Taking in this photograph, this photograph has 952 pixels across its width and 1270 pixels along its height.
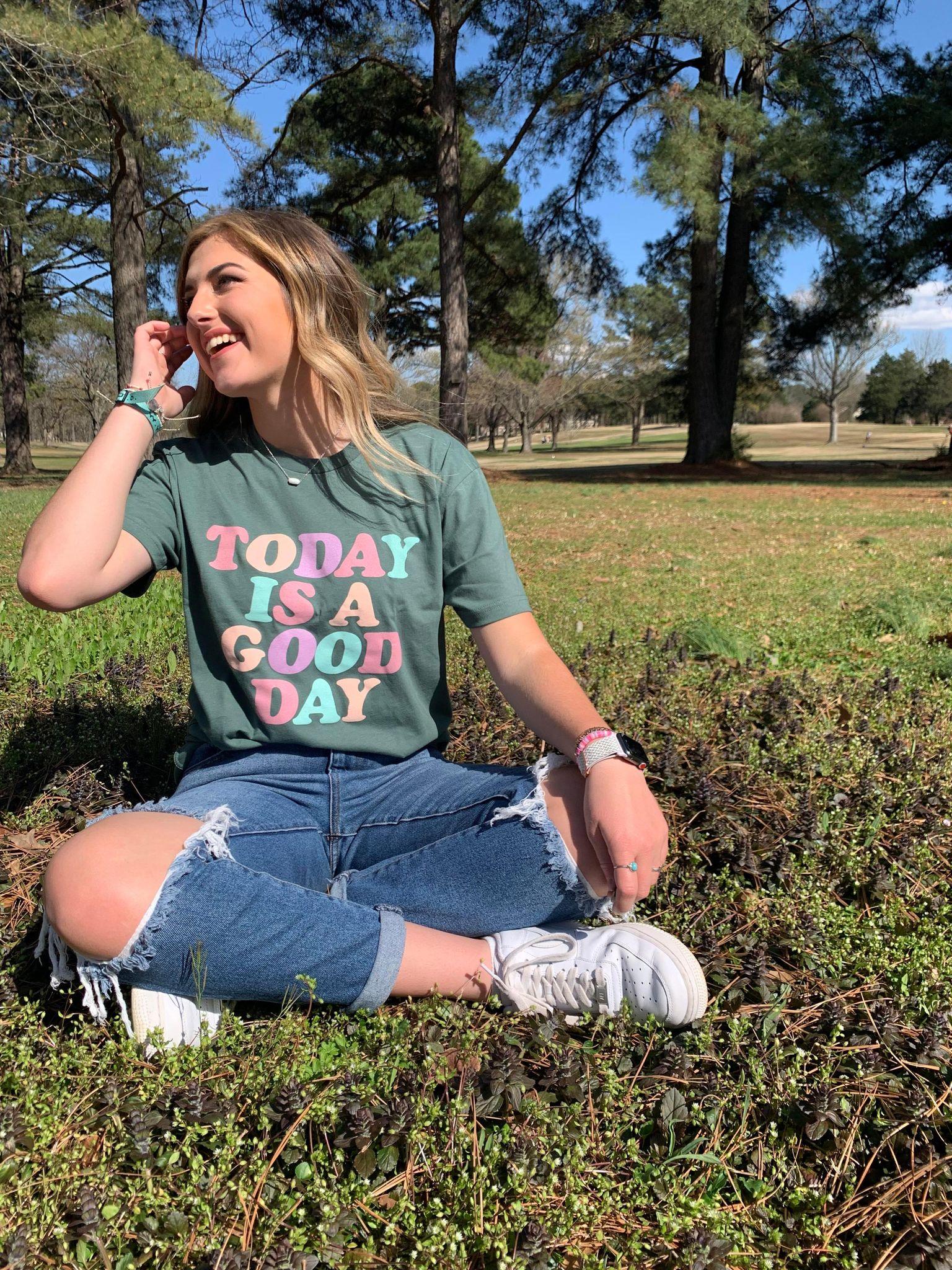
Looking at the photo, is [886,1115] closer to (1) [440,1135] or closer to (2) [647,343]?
(1) [440,1135]

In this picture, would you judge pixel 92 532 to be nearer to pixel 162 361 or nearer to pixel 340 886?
pixel 162 361

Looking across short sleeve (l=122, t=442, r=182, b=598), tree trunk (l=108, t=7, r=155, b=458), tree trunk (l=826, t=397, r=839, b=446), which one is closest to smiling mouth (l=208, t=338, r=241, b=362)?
short sleeve (l=122, t=442, r=182, b=598)

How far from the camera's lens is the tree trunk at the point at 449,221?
15211 millimetres

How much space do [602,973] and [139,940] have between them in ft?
2.78

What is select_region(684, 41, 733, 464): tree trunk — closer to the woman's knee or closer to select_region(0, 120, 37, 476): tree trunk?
select_region(0, 120, 37, 476): tree trunk

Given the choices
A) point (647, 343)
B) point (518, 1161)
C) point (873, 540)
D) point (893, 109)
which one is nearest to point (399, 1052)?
point (518, 1161)

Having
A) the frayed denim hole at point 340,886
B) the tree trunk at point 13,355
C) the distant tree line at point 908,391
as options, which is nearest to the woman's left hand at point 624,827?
the frayed denim hole at point 340,886

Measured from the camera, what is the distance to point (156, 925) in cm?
163

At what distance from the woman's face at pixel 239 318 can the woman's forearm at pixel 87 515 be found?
24 centimetres

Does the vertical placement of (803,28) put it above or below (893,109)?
above

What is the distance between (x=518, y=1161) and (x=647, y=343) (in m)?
47.5

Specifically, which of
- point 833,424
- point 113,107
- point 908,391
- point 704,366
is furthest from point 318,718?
point 908,391

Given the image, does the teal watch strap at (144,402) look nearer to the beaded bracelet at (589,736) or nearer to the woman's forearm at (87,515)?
the woman's forearm at (87,515)

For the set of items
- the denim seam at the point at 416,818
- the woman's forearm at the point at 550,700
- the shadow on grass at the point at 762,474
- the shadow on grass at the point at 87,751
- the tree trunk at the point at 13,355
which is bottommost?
the shadow on grass at the point at 87,751
